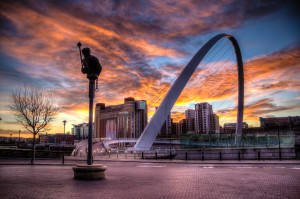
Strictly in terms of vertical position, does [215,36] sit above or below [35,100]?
above

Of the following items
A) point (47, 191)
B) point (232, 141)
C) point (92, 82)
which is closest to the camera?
point (47, 191)

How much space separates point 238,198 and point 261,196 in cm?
77

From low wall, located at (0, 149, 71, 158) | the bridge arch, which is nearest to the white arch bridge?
the bridge arch

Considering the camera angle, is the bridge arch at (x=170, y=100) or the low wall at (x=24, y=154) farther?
the bridge arch at (x=170, y=100)

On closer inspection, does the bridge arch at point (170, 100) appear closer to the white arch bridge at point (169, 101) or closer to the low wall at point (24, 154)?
the white arch bridge at point (169, 101)

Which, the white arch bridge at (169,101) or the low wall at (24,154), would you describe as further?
the white arch bridge at (169,101)

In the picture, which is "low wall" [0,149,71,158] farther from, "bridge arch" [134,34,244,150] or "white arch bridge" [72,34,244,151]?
"bridge arch" [134,34,244,150]

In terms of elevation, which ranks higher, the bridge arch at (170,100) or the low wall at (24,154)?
the bridge arch at (170,100)

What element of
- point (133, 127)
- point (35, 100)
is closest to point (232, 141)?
point (35, 100)

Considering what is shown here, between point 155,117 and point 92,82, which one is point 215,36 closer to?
point 155,117

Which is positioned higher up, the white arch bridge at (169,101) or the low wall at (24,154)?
the white arch bridge at (169,101)

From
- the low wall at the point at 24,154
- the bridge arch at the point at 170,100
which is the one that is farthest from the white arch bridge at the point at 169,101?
the low wall at the point at 24,154

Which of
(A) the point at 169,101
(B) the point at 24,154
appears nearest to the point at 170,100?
(A) the point at 169,101

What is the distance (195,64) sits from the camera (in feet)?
128
